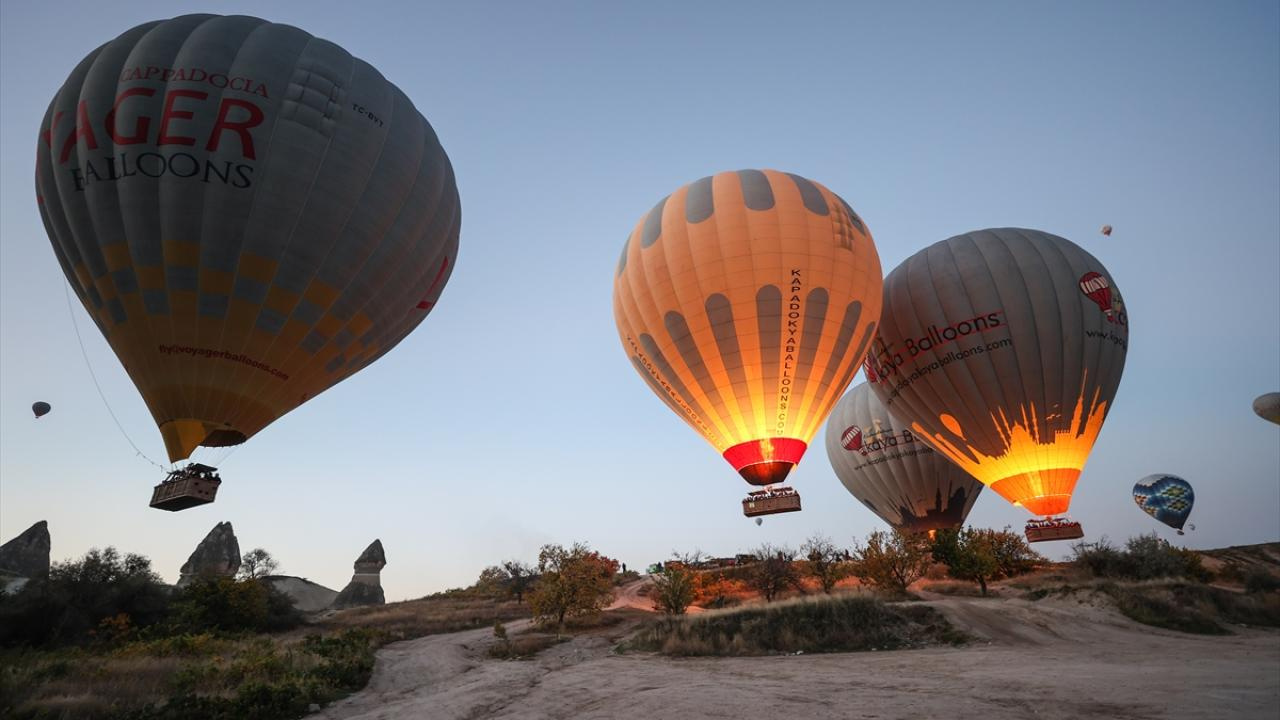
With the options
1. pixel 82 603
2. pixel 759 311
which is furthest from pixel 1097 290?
pixel 82 603

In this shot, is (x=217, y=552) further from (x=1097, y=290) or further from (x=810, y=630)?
(x=1097, y=290)

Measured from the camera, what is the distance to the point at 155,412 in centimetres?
1403

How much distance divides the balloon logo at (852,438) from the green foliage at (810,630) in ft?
53.0

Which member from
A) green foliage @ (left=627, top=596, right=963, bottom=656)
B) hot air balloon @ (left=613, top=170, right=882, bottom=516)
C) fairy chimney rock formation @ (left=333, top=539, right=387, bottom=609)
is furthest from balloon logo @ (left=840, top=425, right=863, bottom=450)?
fairy chimney rock formation @ (left=333, top=539, right=387, bottom=609)

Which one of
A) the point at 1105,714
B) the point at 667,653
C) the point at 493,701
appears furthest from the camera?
the point at 667,653

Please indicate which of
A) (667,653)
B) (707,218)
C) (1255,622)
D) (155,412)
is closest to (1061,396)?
(1255,622)

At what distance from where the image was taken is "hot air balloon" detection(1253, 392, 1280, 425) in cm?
3972

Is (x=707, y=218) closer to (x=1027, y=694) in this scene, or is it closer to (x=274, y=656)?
(x=1027, y=694)

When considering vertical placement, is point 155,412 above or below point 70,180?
below

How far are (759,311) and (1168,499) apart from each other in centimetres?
4568

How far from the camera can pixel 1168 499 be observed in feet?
146

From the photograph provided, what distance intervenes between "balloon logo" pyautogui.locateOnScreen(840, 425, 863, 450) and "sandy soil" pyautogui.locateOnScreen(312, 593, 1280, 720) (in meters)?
14.5

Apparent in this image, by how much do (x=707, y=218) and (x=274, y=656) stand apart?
18.0 meters

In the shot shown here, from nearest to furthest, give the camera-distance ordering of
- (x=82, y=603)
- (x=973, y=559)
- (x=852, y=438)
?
1. (x=82, y=603)
2. (x=973, y=559)
3. (x=852, y=438)
